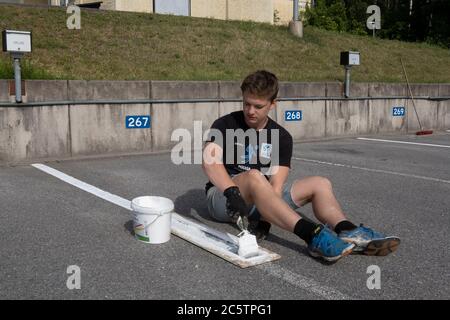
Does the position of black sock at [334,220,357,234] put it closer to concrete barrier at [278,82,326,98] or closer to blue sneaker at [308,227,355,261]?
blue sneaker at [308,227,355,261]

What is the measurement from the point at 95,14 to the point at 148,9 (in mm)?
6085

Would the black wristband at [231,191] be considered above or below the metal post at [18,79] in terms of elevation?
below

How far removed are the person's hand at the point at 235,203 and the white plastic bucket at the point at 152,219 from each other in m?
0.58

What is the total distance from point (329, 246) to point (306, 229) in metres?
0.21

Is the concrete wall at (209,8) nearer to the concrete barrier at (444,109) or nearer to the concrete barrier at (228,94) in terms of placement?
the concrete barrier at (444,109)

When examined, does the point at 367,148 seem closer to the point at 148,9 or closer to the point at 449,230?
the point at 449,230

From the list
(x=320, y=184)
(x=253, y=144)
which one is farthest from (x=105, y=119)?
(x=320, y=184)

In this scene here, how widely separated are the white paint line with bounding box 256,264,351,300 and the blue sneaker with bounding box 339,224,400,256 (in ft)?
1.60

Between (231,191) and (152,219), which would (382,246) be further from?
(152,219)

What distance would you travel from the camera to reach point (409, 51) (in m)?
20.2

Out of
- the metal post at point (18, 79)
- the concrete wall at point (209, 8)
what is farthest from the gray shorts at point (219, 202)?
the concrete wall at point (209, 8)

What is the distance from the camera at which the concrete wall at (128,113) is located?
786 centimetres

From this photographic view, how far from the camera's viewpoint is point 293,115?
36.7ft
